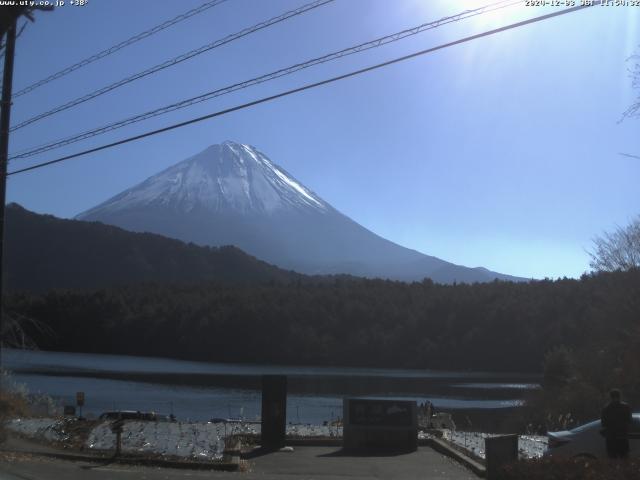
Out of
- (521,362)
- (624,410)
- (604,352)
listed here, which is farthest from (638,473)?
(521,362)

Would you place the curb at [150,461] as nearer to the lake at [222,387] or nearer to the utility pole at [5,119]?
the utility pole at [5,119]

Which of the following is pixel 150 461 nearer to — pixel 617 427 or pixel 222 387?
pixel 617 427

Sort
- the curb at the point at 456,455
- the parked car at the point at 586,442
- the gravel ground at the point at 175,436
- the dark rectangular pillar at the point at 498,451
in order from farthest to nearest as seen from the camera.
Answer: the gravel ground at the point at 175,436 < the curb at the point at 456,455 < the parked car at the point at 586,442 < the dark rectangular pillar at the point at 498,451

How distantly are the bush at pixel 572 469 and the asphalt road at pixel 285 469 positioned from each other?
4205mm

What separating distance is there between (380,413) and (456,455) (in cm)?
222

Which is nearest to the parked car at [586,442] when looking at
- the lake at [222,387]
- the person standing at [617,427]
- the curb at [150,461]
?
the person standing at [617,427]

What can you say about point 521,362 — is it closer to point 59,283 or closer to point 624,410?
point 59,283

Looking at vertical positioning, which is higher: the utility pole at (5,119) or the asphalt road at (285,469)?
the utility pole at (5,119)

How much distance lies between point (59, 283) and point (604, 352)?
10507cm

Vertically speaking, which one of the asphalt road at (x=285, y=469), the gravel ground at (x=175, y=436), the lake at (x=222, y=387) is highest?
the gravel ground at (x=175, y=436)

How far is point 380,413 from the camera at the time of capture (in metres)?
19.0

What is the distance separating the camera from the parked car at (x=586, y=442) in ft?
44.6

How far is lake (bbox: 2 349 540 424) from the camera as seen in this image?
48969 mm

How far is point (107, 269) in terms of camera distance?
143 metres
